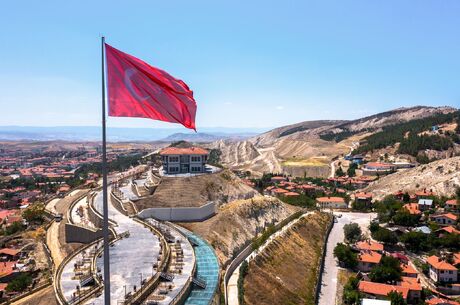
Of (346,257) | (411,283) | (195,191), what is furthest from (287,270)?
(195,191)

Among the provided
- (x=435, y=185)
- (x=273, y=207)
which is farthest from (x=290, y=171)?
(x=273, y=207)

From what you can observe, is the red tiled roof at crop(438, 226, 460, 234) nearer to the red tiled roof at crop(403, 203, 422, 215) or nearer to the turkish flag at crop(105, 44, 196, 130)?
the red tiled roof at crop(403, 203, 422, 215)

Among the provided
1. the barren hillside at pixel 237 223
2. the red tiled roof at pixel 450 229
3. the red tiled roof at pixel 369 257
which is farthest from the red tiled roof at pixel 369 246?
the barren hillside at pixel 237 223

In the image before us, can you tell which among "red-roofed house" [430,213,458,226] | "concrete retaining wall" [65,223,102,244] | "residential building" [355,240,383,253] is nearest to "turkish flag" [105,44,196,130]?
"concrete retaining wall" [65,223,102,244]

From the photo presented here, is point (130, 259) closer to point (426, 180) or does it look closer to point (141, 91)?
point (141, 91)

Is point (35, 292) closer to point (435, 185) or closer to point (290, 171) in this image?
point (435, 185)

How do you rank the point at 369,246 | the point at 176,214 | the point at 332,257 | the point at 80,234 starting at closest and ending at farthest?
the point at 80,234, the point at 176,214, the point at 332,257, the point at 369,246
